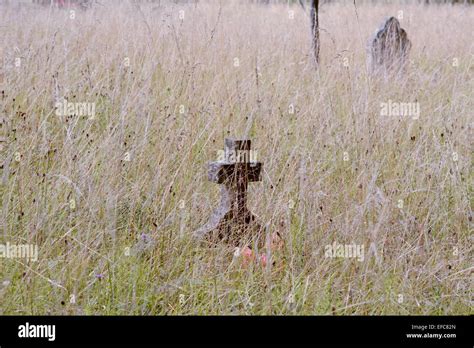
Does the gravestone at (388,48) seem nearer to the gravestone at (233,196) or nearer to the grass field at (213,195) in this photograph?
the grass field at (213,195)

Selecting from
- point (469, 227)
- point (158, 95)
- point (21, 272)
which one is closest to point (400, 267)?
point (469, 227)

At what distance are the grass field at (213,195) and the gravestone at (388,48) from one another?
96 centimetres

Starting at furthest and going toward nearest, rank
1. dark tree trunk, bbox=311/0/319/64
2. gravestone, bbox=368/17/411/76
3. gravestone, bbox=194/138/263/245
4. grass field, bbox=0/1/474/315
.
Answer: gravestone, bbox=368/17/411/76, dark tree trunk, bbox=311/0/319/64, gravestone, bbox=194/138/263/245, grass field, bbox=0/1/474/315

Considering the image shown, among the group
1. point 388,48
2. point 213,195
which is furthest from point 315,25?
point 213,195

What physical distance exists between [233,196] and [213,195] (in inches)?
13.7

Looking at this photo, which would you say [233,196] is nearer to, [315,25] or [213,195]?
[213,195]

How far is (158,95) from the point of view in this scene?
432 centimetres

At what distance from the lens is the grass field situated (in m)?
2.65

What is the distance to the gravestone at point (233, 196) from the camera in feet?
9.88

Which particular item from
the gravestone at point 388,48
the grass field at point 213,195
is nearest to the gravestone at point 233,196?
the grass field at point 213,195

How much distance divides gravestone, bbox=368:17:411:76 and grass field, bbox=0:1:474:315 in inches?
37.9

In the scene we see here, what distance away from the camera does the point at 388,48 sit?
5.98 metres

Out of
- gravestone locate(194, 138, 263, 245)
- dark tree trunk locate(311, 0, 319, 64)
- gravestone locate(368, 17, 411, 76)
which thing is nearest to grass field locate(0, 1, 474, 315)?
gravestone locate(194, 138, 263, 245)

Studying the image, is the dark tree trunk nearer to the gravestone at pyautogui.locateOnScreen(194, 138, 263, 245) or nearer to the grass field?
the grass field
